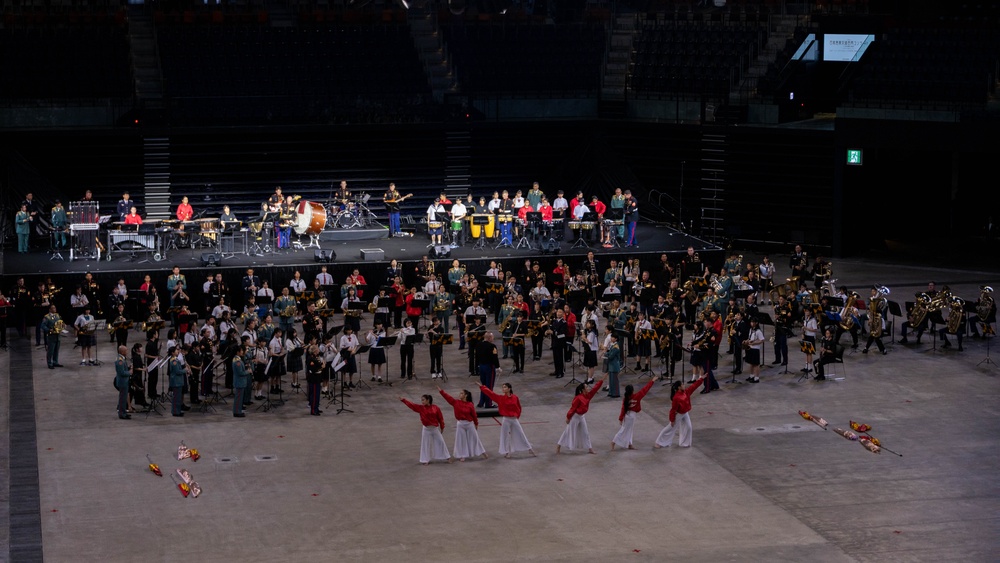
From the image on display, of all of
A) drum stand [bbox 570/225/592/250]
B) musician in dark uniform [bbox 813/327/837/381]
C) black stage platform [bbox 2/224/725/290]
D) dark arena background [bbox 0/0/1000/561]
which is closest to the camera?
musician in dark uniform [bbox 813/327/837/381]

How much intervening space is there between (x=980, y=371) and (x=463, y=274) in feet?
40.6

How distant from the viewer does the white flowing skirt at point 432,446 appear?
23344mm

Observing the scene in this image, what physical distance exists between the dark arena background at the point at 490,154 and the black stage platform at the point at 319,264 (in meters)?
0.09

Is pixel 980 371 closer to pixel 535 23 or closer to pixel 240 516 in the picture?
pixel 240 516

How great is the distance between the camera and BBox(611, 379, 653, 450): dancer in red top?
78.3 ft

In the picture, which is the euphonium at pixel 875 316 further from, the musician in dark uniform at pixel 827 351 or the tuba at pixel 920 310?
the musician in dark uniform at pixel 827 351

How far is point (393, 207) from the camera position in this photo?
132 feet

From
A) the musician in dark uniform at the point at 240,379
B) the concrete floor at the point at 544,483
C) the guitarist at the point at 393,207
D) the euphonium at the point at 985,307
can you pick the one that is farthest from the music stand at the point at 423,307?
the euphonium at the point at 985,307

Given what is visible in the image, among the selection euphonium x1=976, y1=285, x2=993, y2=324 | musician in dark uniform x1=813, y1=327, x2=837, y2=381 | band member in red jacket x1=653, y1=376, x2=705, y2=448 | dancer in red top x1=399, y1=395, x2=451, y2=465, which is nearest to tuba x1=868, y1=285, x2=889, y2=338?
euphonium x1=976, y1=285, x2=993, y2=324

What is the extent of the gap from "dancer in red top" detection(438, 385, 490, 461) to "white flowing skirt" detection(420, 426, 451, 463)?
25cm

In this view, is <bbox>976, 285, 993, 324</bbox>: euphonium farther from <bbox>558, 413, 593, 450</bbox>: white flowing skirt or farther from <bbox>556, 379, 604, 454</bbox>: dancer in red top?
<bbox>558, 413, 593, 450</bbox>: white flowing skirt

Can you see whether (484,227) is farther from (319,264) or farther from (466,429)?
(466,429)

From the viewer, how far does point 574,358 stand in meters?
31.2

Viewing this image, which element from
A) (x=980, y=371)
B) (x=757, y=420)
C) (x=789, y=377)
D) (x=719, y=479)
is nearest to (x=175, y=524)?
(x=719, y=479)
